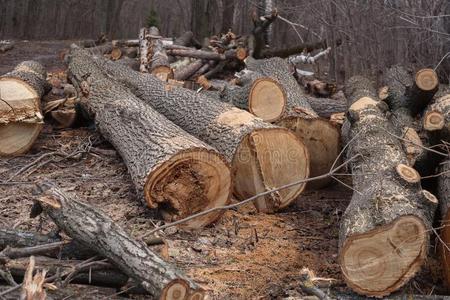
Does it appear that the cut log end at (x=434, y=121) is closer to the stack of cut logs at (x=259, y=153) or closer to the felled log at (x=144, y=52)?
the stack of cut logs at (x=259, y=153)

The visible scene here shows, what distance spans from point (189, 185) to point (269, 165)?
0.87 metres

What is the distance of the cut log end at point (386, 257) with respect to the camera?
12.2 feet

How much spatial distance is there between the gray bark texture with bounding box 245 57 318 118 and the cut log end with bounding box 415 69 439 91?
113 cm

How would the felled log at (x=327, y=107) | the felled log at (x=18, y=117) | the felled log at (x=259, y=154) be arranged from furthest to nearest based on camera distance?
the felled log at (x=327, y=107), the felled log at (x=18, y=117), the felled log at (x=259, y=154)

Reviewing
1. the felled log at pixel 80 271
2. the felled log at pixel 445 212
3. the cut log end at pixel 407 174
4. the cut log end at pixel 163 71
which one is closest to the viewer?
the felled log at pixel 80 271

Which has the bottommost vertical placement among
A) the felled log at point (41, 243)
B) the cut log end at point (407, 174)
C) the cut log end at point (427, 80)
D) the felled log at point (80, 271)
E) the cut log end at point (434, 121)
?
the felled log at point (80, 271)

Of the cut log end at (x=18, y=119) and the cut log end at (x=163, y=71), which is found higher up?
the cut log end at (x=163, y=71)

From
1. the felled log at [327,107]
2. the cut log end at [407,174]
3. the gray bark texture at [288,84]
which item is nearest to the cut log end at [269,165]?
the gray bark texture at [288,84]

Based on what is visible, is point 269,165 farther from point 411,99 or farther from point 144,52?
point 144,52

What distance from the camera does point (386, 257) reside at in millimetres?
3705

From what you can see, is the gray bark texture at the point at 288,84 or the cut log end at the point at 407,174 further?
the gray bark texture at the point at 288,84

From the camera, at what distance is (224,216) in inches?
209

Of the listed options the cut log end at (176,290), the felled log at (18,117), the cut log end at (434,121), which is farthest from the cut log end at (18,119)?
the cut log end at (434,121)

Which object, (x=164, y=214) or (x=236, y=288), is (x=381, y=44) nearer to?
(x=164, y=214)
